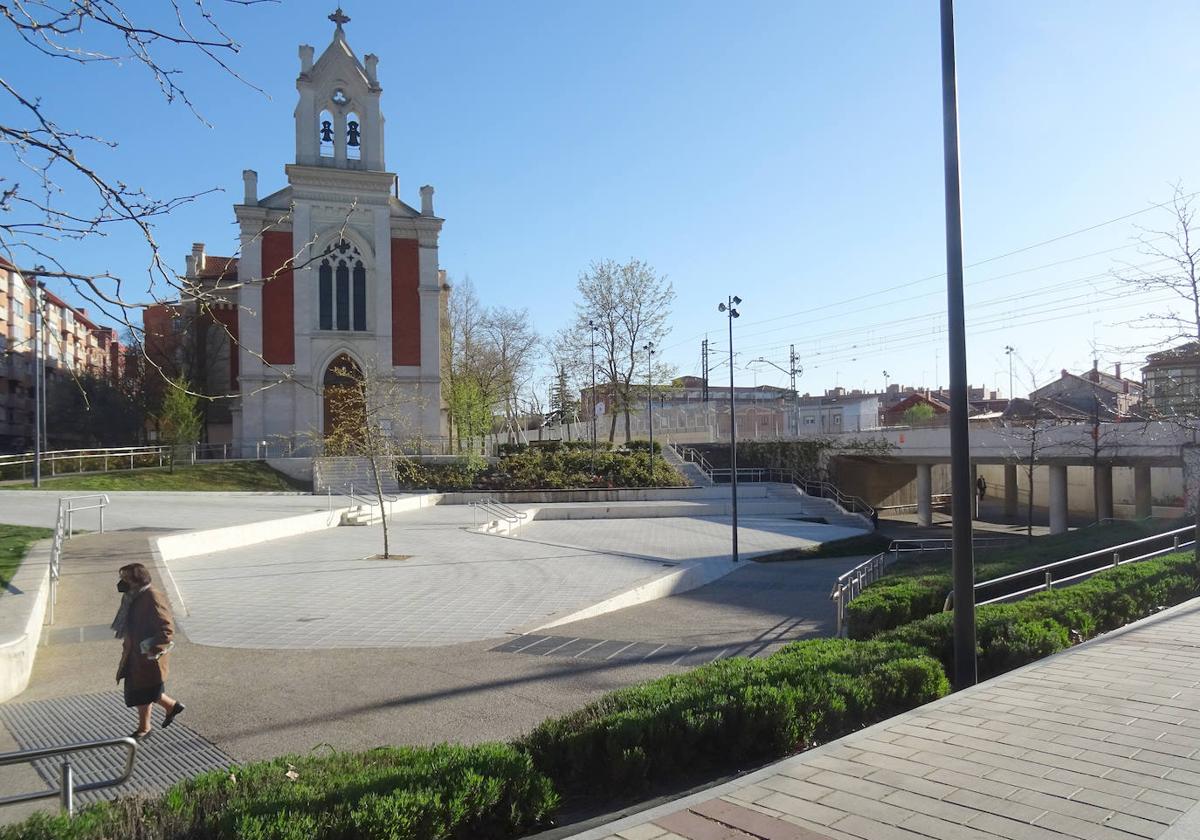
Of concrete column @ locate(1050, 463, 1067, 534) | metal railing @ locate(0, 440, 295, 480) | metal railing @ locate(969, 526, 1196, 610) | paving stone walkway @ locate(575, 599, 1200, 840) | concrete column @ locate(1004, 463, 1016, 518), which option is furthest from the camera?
concrete column @ locate(1004, 463, 1016, 518)

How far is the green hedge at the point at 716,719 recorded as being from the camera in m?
5.64

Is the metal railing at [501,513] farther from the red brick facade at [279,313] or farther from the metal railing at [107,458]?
the red brick facade at [279,313]

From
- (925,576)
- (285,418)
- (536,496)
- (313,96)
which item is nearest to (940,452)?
(536,496)

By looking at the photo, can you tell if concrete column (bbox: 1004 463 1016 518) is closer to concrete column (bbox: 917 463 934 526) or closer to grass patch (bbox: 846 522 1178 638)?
concrete column (bbox: 917 463 934 526)

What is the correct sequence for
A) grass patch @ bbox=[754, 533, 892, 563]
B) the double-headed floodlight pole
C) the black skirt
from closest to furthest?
the black skirt → the double-headed floodlight pole → grass patch @ bbox=[754, 533, 892, 563]

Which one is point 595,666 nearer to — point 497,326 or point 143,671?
point 143,671

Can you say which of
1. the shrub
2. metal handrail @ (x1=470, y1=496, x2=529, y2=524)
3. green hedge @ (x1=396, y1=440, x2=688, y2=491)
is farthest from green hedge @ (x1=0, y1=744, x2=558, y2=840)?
green hedge @ (x1=396, y1=440, x2=688, y2=491)

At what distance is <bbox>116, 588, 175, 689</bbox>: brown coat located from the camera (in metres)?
7.06

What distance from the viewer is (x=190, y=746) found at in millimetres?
7023

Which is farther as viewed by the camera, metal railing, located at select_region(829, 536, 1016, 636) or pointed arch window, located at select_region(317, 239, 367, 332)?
pointed arch window, located at select_region(317, 239, 367, 332)

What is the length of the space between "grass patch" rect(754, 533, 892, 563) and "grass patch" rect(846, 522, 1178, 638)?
549 centimetres

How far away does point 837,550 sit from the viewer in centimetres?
2570

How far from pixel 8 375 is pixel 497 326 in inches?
1347

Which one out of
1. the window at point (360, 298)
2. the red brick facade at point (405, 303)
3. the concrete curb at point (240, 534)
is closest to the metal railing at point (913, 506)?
the red brick facade at point (405, 303)
